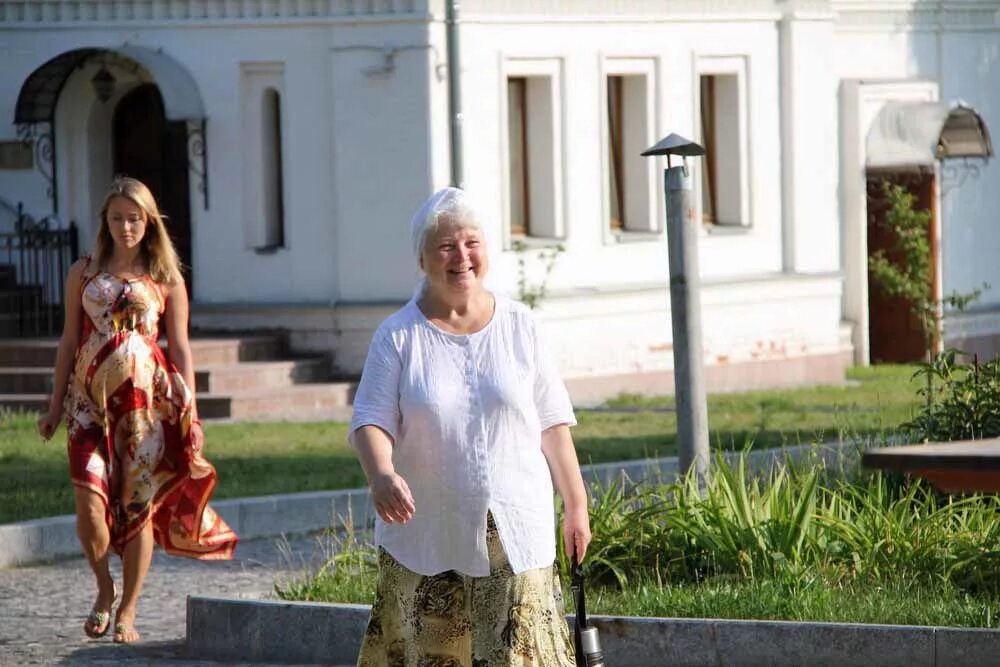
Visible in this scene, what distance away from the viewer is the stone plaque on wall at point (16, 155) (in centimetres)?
2406

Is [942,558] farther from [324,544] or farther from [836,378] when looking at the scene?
[836,378]

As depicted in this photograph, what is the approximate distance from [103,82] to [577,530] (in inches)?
670

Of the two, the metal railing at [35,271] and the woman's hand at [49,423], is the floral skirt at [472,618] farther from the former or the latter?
the metal railing at [35,271]

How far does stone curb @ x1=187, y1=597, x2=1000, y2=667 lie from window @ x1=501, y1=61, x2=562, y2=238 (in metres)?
13.8

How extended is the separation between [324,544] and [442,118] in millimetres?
9680

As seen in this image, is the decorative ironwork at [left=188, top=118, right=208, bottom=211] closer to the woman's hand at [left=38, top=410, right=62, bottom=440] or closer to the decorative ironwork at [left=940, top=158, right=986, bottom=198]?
the decorative ironwork at [left=940, top=158, right=986, bottom=198]

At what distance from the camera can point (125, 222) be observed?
1095 cm

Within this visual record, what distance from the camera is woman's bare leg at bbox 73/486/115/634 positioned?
34.9ft

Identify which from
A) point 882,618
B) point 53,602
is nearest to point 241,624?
point 53,602

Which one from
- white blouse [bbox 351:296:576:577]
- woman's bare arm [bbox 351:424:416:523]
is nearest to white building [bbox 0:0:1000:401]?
white blouse [bbox 351:296:576:577]

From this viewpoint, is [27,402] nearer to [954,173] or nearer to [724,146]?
[724,146]

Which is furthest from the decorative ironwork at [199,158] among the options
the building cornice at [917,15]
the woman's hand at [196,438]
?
the woman's hand at [196,438]

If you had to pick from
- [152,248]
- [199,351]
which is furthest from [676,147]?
[199,351]

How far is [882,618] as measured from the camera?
374 inches
